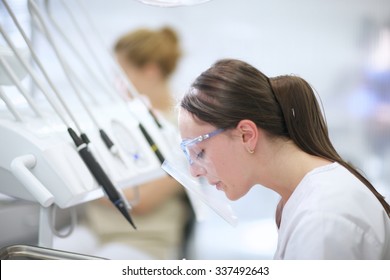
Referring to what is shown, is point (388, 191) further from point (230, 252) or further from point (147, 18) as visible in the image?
point (147, 18)

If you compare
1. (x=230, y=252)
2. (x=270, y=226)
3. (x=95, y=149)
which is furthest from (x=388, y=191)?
(x=95, y=149)

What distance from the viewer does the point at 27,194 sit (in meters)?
0.92

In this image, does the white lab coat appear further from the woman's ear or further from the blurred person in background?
the blurred person in background

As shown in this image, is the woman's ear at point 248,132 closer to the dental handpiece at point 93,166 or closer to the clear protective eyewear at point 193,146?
the clear protective eyewear at point 193,146

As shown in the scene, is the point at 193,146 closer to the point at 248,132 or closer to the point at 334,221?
the point at 248,132

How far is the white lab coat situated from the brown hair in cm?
8

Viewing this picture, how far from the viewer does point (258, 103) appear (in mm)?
846

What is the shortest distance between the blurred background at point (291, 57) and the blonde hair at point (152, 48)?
29 mm

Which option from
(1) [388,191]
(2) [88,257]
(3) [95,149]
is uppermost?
(3) [95,149]

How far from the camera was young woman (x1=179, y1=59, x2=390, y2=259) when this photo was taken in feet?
2.49

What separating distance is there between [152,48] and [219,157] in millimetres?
709

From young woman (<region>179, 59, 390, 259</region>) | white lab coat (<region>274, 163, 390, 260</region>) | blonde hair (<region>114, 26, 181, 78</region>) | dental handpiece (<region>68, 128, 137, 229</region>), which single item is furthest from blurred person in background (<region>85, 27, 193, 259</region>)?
white lab coat (<region>274, 163, 390, 260</region>)

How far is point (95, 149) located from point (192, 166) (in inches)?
9.2

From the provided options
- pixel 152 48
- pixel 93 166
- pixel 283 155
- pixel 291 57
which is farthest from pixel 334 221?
pixel 152 48
